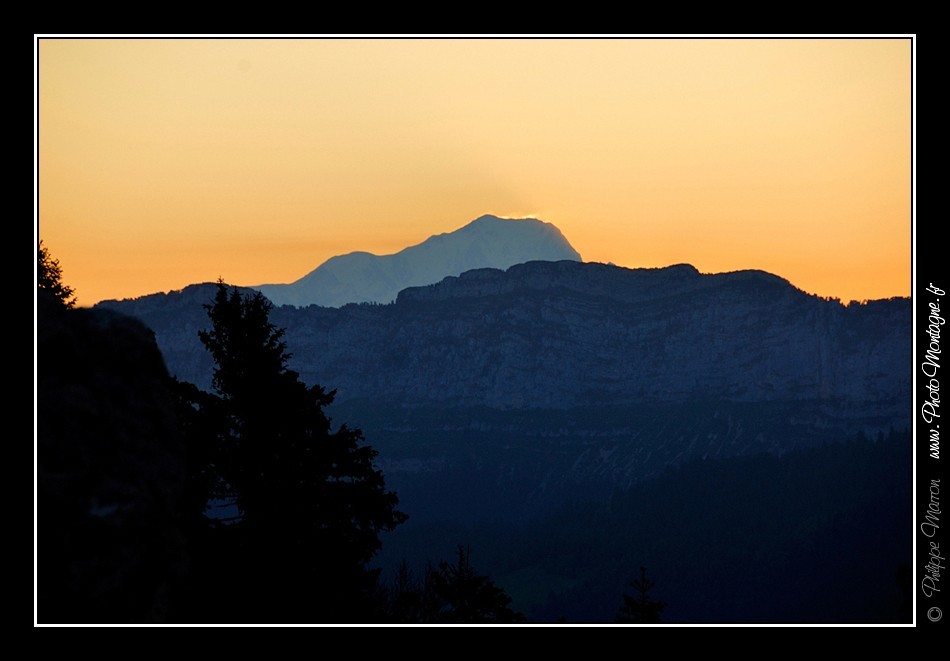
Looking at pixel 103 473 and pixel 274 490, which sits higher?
pixel 103 473

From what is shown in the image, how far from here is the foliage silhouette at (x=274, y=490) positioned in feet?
77.3

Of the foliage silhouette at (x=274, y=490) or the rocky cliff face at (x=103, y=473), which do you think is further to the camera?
the foliage silhouette at (x=274, y=490)

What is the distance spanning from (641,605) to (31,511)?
31.2 meters

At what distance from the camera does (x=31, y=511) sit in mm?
13430

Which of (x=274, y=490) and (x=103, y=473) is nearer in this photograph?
(x=103, y=473)

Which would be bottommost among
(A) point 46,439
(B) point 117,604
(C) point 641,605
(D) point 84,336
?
(C) point 641,605

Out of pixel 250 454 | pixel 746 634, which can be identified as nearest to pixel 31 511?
pixel 746 634

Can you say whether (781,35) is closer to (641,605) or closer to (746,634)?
(746,634)

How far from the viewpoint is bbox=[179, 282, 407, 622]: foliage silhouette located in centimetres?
2355

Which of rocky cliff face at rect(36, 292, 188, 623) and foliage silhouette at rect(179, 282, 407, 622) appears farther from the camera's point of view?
foliage silhouette at rect(179, 282, 407, 622)

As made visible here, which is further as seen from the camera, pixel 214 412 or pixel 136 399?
pixel 214 412

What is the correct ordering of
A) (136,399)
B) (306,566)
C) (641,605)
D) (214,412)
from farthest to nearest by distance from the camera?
(641,605) → (214,412) → (306,566) → (136,399)

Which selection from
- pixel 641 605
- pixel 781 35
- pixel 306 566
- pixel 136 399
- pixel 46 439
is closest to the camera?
pixel 46 439

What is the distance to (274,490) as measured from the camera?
26266mm
